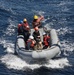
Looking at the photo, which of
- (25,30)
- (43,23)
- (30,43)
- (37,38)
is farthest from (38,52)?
(43,23)

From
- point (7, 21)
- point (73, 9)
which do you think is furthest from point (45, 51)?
point (73, 9)

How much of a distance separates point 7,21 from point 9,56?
32.4ft

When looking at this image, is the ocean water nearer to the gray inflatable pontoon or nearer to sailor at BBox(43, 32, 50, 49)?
the gray inflatable pontoon

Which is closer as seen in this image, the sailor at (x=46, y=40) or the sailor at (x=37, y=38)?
the sailor at (x=37, y=38)

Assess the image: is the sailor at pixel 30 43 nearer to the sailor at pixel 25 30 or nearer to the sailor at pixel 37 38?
the sailor at pixel 37 38

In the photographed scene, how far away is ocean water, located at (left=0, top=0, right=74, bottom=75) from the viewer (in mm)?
29578

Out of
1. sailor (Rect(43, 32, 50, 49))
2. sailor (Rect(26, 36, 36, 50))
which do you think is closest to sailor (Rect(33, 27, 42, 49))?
sailor (Rect(26, 36, 36, 50))

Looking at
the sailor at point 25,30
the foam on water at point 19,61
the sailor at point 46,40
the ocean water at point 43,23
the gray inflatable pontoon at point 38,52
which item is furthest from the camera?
the sailor at point 25,30

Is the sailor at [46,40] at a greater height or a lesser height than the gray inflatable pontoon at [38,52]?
greater

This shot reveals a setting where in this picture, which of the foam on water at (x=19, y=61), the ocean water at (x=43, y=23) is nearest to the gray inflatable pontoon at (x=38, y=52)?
the foam on water at (x=19, y=61)

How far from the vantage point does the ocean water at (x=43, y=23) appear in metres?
29.6

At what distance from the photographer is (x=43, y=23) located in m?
40.6

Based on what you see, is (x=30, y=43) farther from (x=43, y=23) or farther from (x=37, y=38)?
(x=43, y=23)

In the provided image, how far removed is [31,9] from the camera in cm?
4600
